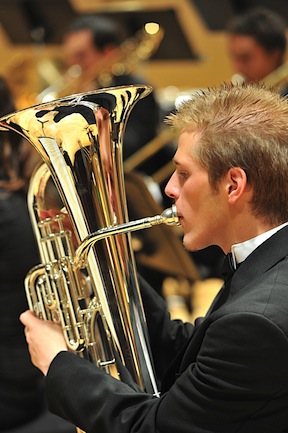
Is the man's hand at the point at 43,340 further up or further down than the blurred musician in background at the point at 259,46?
further down

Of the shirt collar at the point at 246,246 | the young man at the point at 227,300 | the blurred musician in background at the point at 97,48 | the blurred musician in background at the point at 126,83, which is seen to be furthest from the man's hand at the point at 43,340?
the blurred musician in background at the point at 97,48

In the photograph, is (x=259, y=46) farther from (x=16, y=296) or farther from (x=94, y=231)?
(x=94, y=231)

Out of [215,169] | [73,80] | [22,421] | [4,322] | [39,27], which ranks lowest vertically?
[22,421]

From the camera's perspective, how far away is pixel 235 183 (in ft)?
3.81

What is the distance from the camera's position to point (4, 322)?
2.02 metres

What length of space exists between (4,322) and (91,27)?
1847 mm

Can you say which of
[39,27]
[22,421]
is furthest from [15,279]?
[39,27]

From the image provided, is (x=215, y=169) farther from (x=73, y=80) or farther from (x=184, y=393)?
(x=73, y=80)

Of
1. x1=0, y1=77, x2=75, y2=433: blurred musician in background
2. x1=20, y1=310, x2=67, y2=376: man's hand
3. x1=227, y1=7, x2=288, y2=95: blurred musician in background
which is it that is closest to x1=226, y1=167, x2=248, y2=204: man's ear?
x1=20, y1=310, x2=67, y2=376: man's hand

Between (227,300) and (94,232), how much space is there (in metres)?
0.27

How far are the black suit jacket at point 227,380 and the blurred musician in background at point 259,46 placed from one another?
76.8 inches

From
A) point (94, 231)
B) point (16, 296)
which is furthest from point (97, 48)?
point (94, 231)

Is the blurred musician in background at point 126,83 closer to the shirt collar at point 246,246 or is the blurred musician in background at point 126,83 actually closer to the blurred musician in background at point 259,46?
the blurred musician in background at point 259,46

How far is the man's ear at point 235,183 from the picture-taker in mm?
1153
